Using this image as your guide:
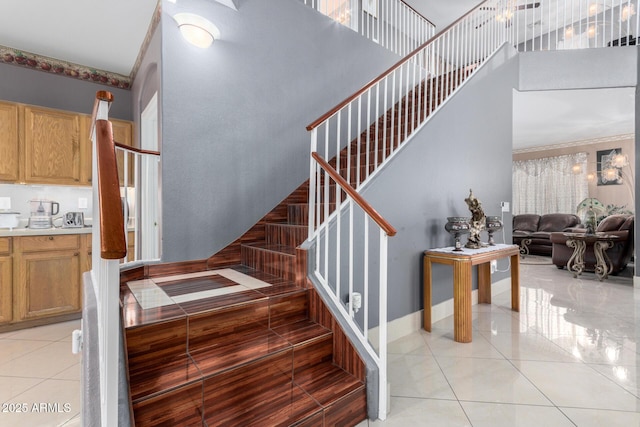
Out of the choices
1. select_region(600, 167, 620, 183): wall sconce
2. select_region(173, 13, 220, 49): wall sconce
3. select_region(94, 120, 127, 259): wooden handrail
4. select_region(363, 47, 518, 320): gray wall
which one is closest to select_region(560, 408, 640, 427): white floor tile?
select_region(363, 47, 518, 320): gray wall

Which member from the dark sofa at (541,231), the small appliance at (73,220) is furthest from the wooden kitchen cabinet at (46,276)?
the dark sofa at (541,231)

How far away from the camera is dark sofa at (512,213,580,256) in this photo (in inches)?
284

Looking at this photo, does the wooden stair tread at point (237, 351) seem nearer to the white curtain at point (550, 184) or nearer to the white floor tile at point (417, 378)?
the white floor tile at point (417, 378)

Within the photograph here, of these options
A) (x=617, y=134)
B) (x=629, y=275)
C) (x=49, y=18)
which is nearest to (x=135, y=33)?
(x=49, y=18)

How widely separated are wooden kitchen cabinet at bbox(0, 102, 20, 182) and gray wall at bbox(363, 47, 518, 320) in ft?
11.9

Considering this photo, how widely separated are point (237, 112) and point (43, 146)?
2270 mm

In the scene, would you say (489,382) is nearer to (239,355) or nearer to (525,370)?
(525,370)

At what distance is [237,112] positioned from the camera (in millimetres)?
3018

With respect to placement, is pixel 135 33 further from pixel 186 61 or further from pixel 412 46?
pixel 412 46

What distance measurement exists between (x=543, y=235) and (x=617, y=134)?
2.89m

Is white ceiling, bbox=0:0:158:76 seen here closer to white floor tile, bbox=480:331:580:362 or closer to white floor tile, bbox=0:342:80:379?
white floor tile, bbox=0:342:80:379

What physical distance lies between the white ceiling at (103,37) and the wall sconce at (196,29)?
1.60 feet

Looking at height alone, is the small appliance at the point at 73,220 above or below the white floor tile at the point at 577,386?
above

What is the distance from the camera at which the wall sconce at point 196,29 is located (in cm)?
251
